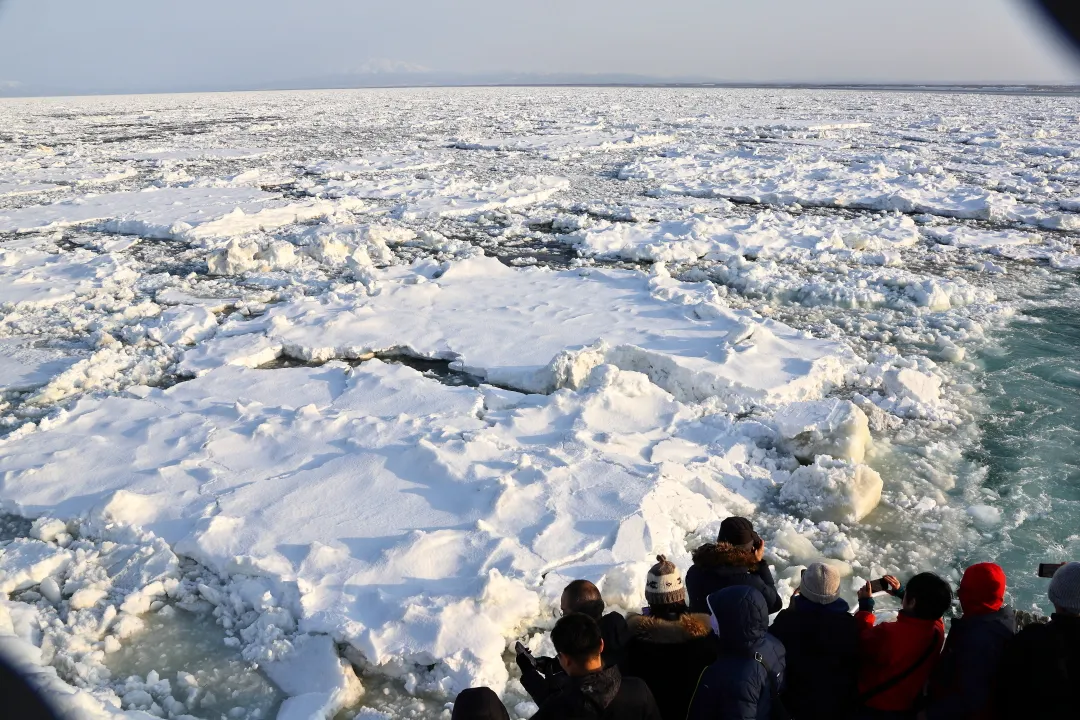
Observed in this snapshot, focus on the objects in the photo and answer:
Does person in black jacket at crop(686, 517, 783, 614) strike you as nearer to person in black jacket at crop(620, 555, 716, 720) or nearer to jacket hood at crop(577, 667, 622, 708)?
person in black jacket at crop(620, 555, 716, 720)

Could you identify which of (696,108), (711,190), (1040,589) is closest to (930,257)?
(711,190)

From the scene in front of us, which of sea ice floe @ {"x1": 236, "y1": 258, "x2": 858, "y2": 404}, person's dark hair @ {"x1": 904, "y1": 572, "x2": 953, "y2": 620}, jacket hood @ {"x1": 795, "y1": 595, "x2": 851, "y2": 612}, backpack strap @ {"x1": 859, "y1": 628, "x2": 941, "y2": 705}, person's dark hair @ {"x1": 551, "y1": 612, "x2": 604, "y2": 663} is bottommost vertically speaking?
sea ice floe @ {"x1": 236, "y1": 258, "x2": 858, "y2": 404}

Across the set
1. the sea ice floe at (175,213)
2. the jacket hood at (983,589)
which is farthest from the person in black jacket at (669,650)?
the sea ice floe at (175,213)

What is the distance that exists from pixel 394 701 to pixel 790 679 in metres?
1.90

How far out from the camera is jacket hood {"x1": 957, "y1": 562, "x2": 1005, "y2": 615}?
2408 millimetres

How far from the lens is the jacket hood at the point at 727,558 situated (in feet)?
9.47

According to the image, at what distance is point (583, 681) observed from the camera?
6.95ft

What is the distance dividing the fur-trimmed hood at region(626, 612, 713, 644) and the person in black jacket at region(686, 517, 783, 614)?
0.91ft

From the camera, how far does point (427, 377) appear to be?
7117 millimetres

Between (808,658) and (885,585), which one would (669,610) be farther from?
(885,585)

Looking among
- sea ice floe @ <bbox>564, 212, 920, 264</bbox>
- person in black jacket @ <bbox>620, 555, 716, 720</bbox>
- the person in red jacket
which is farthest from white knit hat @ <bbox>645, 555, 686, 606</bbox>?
sea ice floe @ <bbox>564, 212, 920, 264</bbox>

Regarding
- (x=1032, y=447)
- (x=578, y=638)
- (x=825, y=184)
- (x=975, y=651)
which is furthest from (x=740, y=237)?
(x=578, y=638)

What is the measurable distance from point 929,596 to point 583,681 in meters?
1.24

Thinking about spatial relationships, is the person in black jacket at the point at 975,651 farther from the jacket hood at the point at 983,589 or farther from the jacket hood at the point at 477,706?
the jacket hood at the point at 477,706
